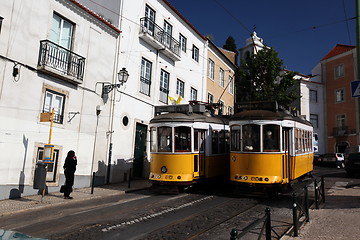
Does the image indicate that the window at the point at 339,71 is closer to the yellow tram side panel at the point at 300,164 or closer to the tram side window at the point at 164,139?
the yellow tram side panel at the point at 300,164

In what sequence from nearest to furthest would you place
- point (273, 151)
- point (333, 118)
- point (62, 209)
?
point (62, 209) < point (273, 151) < point (333, 118)

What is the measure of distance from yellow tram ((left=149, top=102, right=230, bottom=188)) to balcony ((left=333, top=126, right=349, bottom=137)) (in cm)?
3005

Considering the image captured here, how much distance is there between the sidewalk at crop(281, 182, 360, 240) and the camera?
19.5ft

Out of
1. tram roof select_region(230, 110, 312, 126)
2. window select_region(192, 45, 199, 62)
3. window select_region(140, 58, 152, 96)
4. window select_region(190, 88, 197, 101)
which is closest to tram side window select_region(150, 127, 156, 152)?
tram roof select_region(230, 110, 312, 126)

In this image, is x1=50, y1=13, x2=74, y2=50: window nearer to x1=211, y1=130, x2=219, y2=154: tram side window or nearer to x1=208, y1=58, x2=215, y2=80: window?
x1=211, y1=130, x2=219, y2=154: tram side window

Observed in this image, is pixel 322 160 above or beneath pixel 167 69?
beneath

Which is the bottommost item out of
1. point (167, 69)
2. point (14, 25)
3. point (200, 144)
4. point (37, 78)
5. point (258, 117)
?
point (200, 144)

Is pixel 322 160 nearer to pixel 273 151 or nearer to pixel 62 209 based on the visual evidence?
pixel 273 151

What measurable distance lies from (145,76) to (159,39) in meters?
2.59

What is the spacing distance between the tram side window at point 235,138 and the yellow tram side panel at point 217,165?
4.67ft

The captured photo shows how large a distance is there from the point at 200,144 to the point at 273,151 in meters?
2.79

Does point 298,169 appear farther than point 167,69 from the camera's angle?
No

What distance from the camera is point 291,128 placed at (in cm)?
1052

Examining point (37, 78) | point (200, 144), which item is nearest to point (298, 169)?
point (200, 144)
